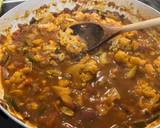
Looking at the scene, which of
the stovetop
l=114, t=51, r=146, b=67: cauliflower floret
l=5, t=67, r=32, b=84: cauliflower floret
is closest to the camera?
the stovetop

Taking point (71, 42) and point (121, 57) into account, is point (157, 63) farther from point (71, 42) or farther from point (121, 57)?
point (71, 42)

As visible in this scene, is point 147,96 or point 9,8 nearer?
point 147,96

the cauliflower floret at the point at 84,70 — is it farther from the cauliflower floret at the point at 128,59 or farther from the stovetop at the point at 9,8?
the stovetop at the point at 9,8

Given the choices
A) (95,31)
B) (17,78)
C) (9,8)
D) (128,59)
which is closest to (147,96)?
(128,59)

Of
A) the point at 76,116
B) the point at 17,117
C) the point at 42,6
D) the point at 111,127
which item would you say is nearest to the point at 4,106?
the point at 17,117

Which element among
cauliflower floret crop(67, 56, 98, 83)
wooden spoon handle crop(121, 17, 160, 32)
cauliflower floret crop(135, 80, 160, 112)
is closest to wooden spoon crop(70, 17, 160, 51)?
wooden spoon handle crop(121, 17, 160, 32)

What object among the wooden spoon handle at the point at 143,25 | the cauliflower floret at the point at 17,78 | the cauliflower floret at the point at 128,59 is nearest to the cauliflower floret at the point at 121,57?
the cauliflower floret at the point at 128,59

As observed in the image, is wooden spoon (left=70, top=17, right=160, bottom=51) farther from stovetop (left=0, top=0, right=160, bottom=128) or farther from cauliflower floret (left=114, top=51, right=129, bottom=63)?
Answer: stovetop (left=0, top=0, right=160, bottom=128)

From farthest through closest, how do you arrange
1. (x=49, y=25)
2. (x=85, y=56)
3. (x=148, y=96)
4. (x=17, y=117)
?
(x=49, y=25)
(x=85, y=56)
(x=148, y=96)
(x=17, y=117)

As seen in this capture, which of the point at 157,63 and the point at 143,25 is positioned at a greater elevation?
the point at 143,25

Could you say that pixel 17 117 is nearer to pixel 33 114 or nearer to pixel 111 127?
pixel 33 114

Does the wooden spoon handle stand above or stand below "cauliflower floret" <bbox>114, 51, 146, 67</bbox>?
above
